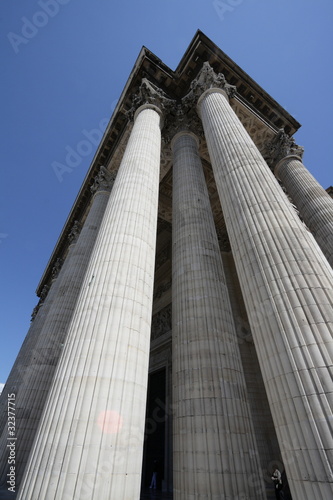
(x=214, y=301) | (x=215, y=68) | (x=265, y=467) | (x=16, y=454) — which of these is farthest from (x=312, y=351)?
(x=215, y=68)

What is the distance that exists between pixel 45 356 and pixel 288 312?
10250 mm

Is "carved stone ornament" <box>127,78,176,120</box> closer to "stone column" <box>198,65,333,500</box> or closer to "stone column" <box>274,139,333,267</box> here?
"stone column" <box>274,139,333,267</box>

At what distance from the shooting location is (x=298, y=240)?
5129mm

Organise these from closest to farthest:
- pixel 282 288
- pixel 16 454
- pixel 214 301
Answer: pixel 282 288 < pixel 214 301 < pixel 16 454

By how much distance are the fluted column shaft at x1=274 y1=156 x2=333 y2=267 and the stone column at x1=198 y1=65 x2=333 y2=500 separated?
5.41 metres

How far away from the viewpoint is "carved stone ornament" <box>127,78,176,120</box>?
1217cm

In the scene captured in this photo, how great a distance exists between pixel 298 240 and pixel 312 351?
2.26m

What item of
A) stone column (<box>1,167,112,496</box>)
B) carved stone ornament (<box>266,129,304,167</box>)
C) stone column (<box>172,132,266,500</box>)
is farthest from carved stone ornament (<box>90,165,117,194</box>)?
carved stone ornament (<box>266,129,304,167</box>)

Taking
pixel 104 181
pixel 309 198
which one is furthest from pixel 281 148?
pixel 104 181

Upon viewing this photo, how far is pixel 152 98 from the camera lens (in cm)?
1207

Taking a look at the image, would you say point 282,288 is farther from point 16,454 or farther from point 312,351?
point 16,454

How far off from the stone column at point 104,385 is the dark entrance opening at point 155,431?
10.0m

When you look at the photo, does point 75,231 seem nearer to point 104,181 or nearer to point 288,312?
point 104,181

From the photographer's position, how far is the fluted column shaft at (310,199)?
1049cm
